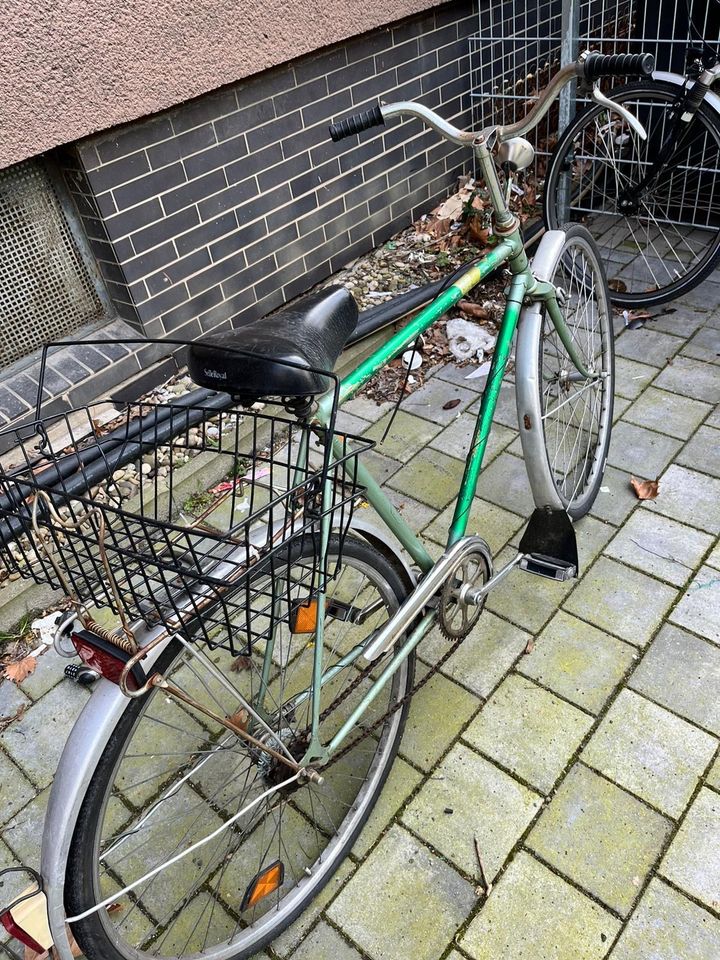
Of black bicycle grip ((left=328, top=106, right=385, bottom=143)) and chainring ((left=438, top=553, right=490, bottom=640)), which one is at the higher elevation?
black bicycle grip ((left=328, top=106, right=385, bottom=143))

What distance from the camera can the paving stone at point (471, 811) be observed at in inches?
77.3

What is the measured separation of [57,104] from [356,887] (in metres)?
2.96

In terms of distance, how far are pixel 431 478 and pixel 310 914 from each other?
177 cm

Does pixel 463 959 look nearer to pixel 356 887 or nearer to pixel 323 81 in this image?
pixel 356 887

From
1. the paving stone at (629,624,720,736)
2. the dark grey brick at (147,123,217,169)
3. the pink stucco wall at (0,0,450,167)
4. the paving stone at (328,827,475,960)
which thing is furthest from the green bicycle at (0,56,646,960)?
the dark grey brick at (147,123,217,169)

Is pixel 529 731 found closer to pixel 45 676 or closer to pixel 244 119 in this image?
pixel 45 676

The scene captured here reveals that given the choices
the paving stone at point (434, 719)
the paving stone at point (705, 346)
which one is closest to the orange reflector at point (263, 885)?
the paving stone at point (434, 719)

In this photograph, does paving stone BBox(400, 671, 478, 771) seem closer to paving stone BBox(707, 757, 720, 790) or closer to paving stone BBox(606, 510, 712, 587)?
paving stone BBox(707, 757, 720, 790)

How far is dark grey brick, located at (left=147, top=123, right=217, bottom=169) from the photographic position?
3312mm

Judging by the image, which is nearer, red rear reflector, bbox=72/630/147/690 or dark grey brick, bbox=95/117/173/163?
red rear reflector, bbox=72/630/147/690

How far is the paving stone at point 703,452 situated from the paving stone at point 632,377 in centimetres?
38

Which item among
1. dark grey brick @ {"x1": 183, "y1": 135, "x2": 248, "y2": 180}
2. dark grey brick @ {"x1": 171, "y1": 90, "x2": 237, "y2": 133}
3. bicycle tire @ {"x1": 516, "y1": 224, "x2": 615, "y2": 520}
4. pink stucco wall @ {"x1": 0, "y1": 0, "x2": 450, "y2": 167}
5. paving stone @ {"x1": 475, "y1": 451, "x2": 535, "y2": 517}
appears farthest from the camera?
dark grey brick @ {"x1": 183, "y1": 135, "x2": 248, "y2": 180}

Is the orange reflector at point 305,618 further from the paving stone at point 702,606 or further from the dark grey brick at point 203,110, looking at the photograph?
the dark grey brick at point 203,110

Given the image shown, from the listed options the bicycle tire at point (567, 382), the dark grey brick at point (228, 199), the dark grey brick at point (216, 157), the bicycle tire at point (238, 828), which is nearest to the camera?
the bicycle tire at point (238, 828)
